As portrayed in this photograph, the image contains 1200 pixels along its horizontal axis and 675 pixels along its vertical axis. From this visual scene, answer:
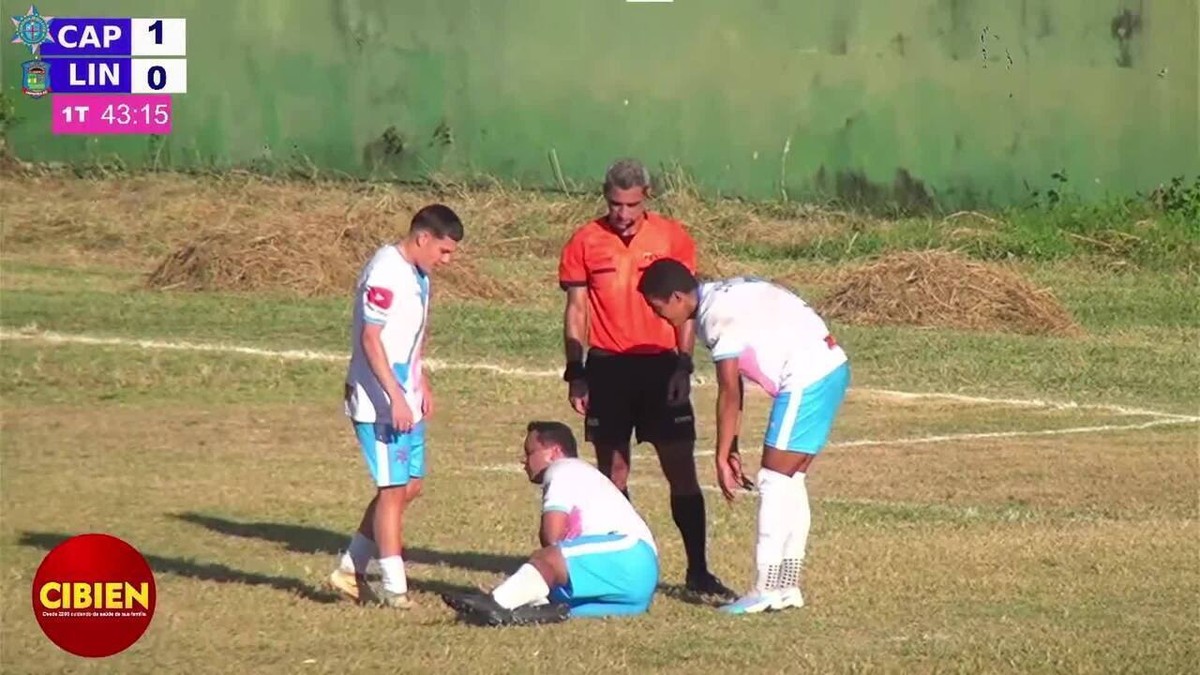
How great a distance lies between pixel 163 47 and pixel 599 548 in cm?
2270

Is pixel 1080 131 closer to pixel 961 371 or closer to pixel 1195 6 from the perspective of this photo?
pixel 1195 6

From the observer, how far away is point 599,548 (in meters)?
10.2

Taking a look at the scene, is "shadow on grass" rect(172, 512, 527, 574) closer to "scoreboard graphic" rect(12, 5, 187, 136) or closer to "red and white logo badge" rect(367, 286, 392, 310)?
"red and white logo badge" rect(367, 286, 392, 310)

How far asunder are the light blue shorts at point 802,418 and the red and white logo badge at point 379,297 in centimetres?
177

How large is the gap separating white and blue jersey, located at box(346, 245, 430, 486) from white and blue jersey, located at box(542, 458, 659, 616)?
69 cm

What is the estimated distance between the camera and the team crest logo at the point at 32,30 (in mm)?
Answer: 31406

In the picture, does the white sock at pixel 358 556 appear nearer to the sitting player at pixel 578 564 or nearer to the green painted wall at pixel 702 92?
the sitting player at pixel 578 564

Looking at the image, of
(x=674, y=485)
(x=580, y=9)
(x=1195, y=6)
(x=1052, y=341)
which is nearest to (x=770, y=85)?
(x=580, y=9)

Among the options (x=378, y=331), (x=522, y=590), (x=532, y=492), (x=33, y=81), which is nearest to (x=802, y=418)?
(x=522, y=590)

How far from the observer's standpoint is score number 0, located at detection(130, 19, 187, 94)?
Result: 31.6m

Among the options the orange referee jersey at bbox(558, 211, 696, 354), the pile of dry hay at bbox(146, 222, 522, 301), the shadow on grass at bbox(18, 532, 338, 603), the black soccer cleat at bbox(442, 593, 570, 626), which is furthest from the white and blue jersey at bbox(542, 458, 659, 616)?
the pile of dry hay at bbox(146, 222, 522, 301)

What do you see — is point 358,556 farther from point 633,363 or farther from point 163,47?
point 163,47

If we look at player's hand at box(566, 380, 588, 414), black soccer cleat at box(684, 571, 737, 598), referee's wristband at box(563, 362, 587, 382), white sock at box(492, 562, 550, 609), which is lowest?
black soccer cleat at box(684, 571, 737, 598)

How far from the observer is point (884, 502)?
47.8ft
